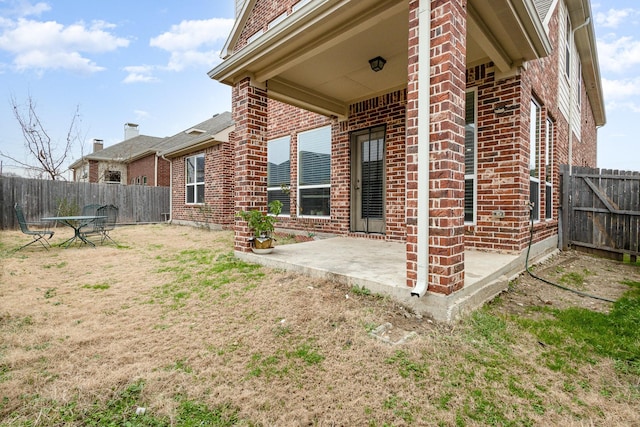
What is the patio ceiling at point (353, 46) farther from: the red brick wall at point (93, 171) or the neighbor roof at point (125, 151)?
the red brick wall at point (93, 171)

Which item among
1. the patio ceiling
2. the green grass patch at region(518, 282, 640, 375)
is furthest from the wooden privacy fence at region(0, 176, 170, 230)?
the green grass patch at region(518, 282, 640, 375)

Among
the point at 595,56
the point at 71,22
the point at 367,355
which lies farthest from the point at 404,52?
the point at 71,22

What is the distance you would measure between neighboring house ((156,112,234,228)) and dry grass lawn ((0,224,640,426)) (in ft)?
22.2

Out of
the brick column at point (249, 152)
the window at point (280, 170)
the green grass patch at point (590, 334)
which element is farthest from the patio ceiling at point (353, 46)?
the green grass patch at point (590, 334)

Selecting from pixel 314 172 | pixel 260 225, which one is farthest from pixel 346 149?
pixel 260 225

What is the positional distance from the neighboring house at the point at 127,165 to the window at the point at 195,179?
5.75 meters

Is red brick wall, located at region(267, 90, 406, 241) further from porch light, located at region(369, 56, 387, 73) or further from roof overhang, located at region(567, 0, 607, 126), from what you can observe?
roof overhang, located at region(567, 0, 607, 126)

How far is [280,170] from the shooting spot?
826 centimetres

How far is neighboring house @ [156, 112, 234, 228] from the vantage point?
10.0 metres

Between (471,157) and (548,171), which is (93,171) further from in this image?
(548,171)

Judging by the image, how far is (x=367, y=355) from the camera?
215 centimetres

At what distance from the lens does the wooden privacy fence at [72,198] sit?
398 inches

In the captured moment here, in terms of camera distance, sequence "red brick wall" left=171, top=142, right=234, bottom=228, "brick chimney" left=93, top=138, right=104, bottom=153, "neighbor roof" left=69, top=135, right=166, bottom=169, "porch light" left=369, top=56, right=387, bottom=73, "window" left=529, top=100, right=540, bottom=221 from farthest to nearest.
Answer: "brick chimney" left=93, top=138, right=104, bottom=153 < "neighbor roof" left=69, top=135, right=166, bottom=169 < "red brick wall" left=171, top=142, right=234, bottom=228 < "window" left=529, top=100, right=540, bottom=221 < "porch light" left=369, top=56, right=387, bottom=73

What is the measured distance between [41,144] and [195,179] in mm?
9010
